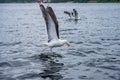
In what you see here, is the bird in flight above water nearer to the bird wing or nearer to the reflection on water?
the bird wing

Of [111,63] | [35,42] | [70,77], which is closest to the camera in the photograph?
[70,77]

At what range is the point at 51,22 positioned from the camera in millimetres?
18859

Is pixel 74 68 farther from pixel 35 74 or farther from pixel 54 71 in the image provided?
pixel 35 74

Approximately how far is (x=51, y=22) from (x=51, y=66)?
8.14ft

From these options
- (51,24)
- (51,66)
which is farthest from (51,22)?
(51,66)

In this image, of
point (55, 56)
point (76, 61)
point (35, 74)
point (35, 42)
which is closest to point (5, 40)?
point (35, 42)

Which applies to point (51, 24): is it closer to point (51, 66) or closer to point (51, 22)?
point (51, 22)

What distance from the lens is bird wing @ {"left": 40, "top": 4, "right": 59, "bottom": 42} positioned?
A: 18312 mm

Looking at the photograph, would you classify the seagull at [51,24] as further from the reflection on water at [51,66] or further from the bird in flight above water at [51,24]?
the reflection on water at [51,66]

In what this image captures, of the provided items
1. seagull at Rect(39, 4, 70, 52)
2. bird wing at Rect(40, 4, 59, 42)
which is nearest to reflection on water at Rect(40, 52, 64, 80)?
seagull at Rect(39, 4, 70, 52)

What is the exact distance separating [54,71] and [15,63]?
2.70 metres

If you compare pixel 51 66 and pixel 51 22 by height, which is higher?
pixel 51 22

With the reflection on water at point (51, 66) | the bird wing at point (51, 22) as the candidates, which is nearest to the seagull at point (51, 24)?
the bird wing at point (51, 22)

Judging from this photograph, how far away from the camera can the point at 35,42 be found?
26547 millimetres
